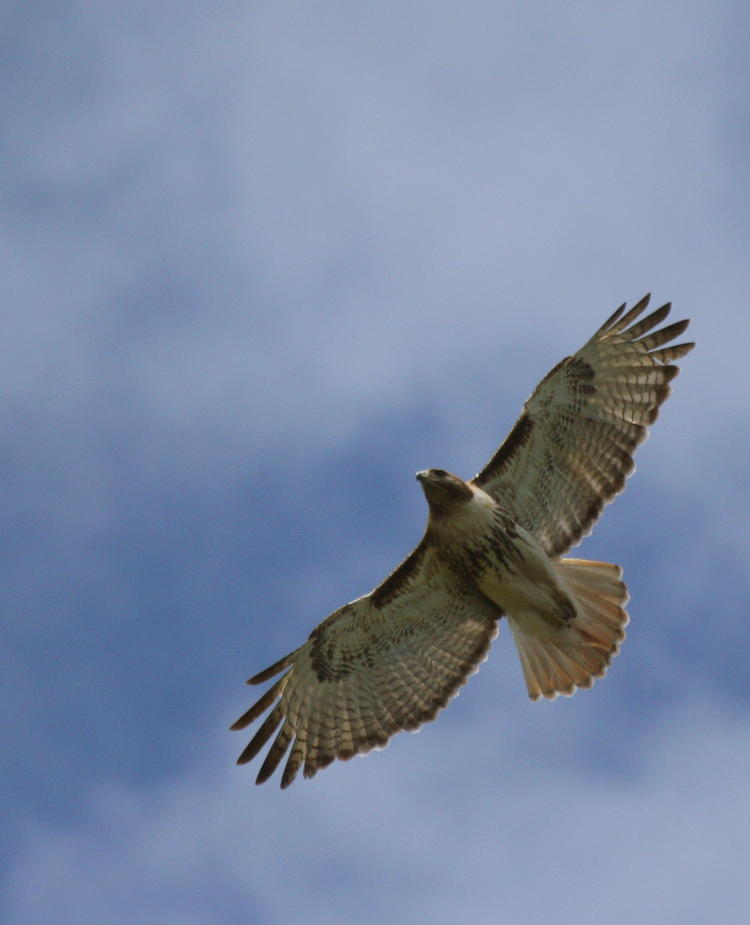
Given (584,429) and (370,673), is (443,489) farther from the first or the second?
(370,673)

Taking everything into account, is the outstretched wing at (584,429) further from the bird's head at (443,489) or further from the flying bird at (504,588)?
the bird's head at (443,489)

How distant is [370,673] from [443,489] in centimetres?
220

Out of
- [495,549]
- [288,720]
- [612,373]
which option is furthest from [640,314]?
[288,720]

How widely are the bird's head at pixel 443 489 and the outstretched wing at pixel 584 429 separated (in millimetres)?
604

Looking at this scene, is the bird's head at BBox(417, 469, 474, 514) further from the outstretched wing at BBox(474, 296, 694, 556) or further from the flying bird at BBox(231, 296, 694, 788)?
the outstretched wing at BBox(474, 296, 694, 556)

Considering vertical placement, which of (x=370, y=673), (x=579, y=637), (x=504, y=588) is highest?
(x=370, y=673)

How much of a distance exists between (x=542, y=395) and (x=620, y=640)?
2.40 m

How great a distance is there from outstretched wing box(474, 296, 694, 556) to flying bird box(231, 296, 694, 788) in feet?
0.04

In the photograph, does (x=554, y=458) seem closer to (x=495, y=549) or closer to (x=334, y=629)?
(x=495, y=549)

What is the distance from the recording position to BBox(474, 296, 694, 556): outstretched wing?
44.7 ft

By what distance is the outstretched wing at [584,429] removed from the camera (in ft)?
44.7

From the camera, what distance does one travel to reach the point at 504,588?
44.6ft

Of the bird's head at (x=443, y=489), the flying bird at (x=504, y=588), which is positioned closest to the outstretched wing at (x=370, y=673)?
the flying bird at (x=504, y=588)

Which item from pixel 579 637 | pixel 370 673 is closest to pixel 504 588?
pixel 579 637
